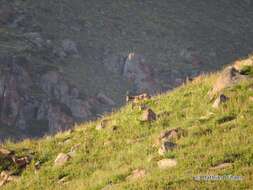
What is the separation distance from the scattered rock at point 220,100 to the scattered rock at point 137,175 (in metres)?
3.68

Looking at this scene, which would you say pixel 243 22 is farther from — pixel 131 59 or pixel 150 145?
pixel 150 145

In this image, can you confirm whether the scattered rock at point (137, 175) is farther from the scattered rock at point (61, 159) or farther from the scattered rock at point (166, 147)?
the scattered rock at point (61, 159)

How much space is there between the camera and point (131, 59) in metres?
65.9

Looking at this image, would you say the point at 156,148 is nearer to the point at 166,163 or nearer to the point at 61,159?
the point at 166,163

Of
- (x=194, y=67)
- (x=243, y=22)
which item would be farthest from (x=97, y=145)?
(x=243, y=22)

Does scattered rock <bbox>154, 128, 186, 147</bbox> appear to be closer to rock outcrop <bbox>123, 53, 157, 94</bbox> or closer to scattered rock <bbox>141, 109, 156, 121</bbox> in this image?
scattered rock <bbox>141, 109, 156, 121</bbox>

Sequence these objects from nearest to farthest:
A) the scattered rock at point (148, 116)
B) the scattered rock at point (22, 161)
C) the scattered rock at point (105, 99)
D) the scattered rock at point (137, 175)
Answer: the scattered rock at point (137, 175) → the scattered rock at point (22, 161) → the scattered rock at point (148, 116) → the scattered rock at point (105, 99)

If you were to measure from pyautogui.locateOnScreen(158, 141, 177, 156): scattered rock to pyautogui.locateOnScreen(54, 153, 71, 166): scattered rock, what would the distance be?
2.95m

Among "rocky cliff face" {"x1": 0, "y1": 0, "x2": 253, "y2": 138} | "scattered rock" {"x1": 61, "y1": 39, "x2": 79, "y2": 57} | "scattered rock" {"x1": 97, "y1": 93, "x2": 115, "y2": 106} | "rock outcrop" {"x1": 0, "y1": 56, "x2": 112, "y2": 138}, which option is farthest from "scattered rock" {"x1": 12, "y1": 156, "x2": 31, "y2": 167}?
"scattered rock" {"x1": 61, "y1": 39, "x2": 79, "y2": 57}

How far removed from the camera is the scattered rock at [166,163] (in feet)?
42.3

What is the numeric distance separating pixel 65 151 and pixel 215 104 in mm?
4115

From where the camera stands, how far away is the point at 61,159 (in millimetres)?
15961

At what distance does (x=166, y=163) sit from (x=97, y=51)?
180 feet

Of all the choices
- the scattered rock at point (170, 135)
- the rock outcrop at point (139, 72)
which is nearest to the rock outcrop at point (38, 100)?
the rock outcrop at point (139, 72)
